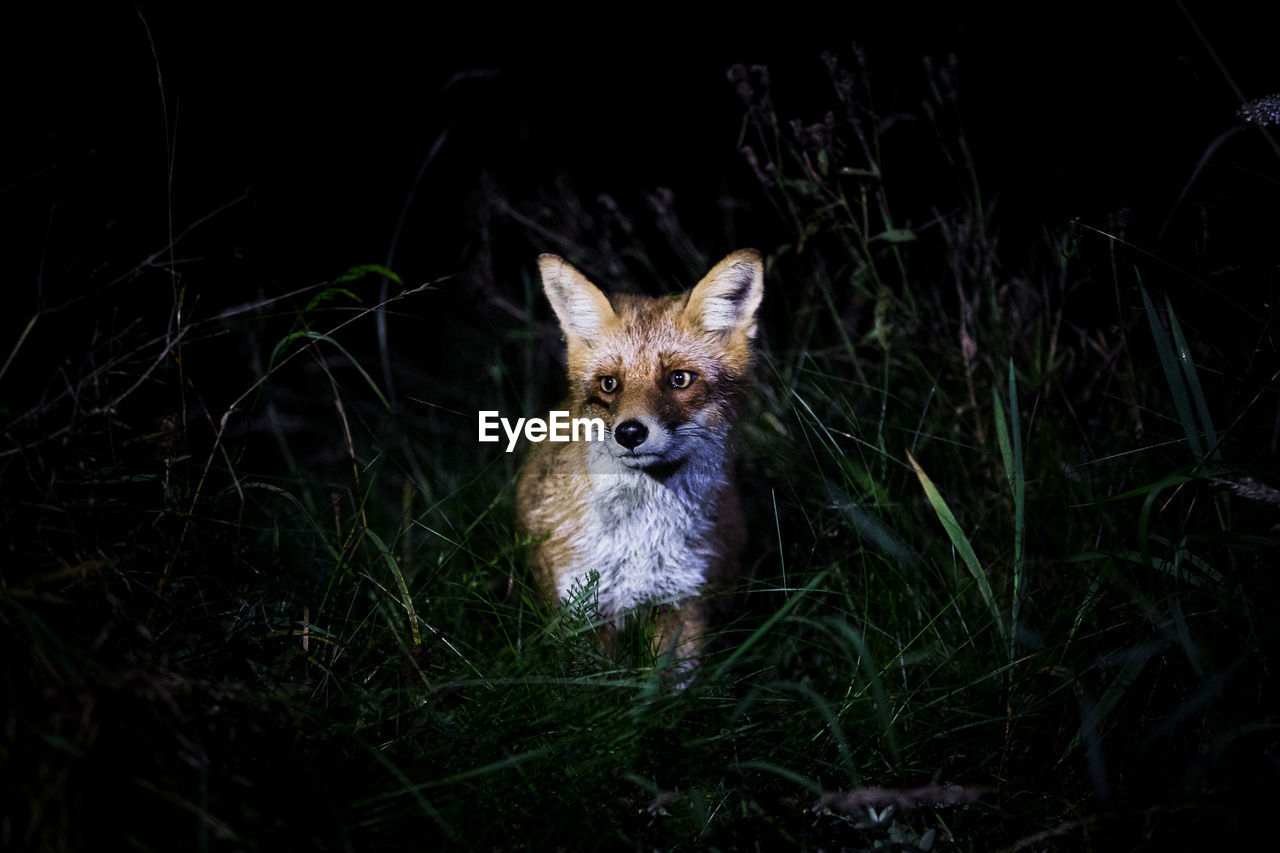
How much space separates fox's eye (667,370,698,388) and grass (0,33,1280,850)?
409 millimetres

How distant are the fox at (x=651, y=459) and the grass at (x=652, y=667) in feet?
0.74

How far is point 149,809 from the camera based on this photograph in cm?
150

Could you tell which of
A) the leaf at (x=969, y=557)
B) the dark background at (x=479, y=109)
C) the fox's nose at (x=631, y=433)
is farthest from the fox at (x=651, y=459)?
the dark background at (x=479, y=109)

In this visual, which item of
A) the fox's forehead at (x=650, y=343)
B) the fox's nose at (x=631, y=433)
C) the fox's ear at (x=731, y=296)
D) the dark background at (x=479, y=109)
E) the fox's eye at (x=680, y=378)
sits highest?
the dark background at (x=479, y=109)

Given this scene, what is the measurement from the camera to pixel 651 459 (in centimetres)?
257

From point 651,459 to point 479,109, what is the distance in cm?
299

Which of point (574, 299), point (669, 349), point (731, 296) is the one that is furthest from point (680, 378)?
point (574, 299)

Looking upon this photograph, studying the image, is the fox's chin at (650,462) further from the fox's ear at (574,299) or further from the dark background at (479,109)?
the dark background at (479,109)

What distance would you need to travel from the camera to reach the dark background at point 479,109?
2.78 metres

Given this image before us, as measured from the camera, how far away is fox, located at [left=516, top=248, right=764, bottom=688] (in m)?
2.72

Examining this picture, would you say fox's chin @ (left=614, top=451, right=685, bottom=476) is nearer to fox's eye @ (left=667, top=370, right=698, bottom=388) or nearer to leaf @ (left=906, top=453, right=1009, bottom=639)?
fox's eye @ (left=667, top=370, right=698, bottom=388)

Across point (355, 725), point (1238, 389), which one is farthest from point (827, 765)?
point (1238, 389)

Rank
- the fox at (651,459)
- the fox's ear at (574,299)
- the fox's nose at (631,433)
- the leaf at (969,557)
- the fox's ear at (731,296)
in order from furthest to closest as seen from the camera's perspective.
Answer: the fox's ear at (574,299)
the fox's ear at (731,296)
the fox at (651,459)
the fox's nose at (631,433)
the leaf at (969,557)

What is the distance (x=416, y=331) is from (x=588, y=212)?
129cm
